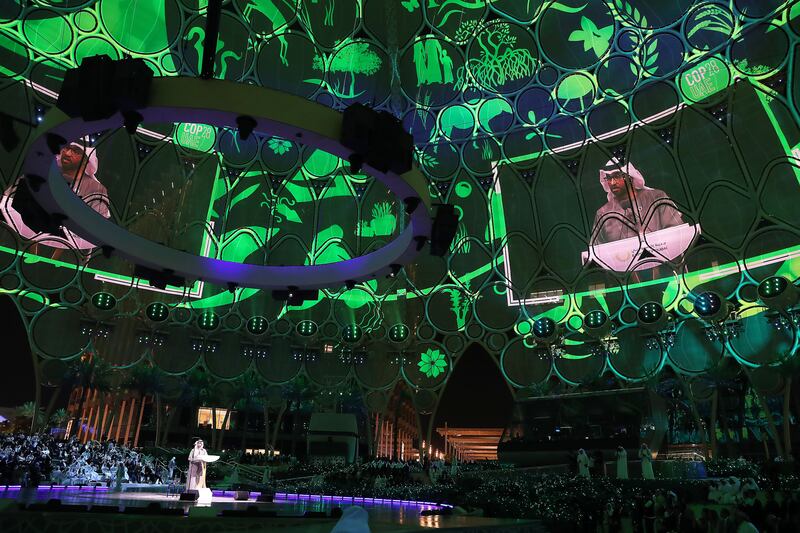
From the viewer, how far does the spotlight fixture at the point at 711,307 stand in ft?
112

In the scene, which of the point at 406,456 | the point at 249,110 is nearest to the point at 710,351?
the point at 406,456

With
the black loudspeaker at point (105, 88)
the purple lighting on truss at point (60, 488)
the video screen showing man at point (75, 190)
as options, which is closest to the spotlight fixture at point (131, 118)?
the black loudspeaker at point (105, 88)

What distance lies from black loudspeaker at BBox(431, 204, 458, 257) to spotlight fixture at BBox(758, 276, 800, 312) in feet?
83.9

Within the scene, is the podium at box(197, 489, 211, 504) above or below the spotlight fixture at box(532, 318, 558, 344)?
below

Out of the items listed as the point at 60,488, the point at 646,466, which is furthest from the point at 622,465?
the point at 60,488

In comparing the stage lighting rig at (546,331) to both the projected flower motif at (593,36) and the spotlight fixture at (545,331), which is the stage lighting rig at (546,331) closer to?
the spotlight fixture at (545,331)

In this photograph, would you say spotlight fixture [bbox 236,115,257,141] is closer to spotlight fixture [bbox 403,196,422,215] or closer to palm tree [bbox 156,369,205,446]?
spotlight fixture [bbox 403,196,422,215]

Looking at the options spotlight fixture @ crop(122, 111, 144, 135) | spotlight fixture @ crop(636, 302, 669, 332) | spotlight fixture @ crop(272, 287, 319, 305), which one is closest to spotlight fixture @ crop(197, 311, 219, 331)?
spotlight fixture @ crop(272, 287, 319, 305)

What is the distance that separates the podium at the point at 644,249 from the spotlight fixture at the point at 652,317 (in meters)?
2.55

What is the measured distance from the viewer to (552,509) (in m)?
14.4

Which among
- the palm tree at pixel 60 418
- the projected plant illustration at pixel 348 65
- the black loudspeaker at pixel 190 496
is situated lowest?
the black loudspeaker at pixel 190 496

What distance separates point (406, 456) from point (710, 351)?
2458 centimetres

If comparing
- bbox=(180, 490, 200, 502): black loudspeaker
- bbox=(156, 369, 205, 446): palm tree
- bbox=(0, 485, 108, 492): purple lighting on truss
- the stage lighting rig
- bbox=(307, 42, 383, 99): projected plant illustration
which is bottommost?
bbox=(0, 485, 108, 492): purple lighting on truss

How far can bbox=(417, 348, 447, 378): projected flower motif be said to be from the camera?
142 feet
